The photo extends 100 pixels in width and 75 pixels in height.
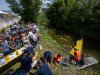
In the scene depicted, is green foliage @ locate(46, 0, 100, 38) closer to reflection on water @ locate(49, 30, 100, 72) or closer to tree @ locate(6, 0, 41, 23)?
reflection on water @ locate(49, 30, 100, 72)

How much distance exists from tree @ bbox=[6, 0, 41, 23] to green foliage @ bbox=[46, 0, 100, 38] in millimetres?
10931

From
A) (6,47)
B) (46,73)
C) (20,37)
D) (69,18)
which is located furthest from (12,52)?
(69,18)

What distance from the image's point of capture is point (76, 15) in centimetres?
4472

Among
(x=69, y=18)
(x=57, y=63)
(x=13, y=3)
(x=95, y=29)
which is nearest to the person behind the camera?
(x=57, y=63)

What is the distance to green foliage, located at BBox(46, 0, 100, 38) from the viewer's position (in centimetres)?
4269

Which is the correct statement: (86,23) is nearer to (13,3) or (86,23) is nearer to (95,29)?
(95,29)

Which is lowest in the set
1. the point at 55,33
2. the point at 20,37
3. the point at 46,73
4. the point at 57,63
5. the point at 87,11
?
the point at 55,33

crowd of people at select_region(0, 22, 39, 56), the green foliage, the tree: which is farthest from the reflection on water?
crowd of people at select_region(0, 22, 39, 56)

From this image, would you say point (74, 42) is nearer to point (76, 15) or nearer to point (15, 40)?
point (76, 15)

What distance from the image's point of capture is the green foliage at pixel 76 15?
4269cm

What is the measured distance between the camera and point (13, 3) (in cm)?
3531

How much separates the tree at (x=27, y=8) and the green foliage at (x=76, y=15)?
10931mm

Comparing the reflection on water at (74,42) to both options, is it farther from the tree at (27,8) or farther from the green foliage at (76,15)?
the tree at (27,8)

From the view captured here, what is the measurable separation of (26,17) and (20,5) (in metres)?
1.86
